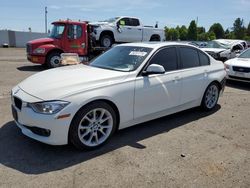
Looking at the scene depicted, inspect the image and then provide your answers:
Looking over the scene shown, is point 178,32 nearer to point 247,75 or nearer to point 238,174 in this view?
point 247,75

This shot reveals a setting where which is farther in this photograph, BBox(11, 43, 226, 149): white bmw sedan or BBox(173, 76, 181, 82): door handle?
BBox(173, 76, 181, 82): door handle

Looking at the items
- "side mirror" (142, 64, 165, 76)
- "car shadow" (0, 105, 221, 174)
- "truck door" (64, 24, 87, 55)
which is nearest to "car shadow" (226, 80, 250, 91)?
"car shadow" (0, 105, 221, 174)

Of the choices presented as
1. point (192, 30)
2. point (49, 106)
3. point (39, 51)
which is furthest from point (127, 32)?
point (192, 30)

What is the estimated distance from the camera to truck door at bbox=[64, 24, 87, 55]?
43.0ft

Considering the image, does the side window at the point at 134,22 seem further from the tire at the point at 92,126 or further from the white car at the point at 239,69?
the tire at the point at 92,126

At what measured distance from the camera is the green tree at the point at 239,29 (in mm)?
94812

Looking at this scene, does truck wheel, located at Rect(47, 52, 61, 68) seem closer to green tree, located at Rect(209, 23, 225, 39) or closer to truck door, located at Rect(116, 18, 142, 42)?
truck door, located at Rect(116, 18, 142, 42)

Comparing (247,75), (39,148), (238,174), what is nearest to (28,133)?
(39,148)

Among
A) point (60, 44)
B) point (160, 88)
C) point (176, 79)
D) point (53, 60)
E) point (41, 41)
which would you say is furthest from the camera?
point (60, 44)

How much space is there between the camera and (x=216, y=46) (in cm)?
1609

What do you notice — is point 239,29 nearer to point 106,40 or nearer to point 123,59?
point 106,40

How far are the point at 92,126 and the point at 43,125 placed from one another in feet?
2.41

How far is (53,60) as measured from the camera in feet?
42.3

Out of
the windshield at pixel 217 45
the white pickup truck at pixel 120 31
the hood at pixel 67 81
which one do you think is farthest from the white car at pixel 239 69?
the white pickup truck at pixel 120 31
